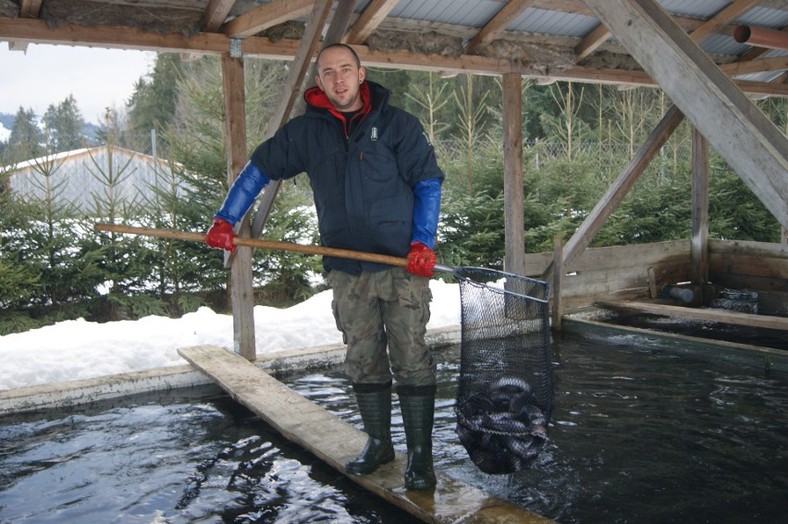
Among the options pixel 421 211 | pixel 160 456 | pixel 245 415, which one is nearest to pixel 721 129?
pixel 421 211

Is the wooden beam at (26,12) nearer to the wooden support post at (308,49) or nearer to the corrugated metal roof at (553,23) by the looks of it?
the wooden support post at (308,49)

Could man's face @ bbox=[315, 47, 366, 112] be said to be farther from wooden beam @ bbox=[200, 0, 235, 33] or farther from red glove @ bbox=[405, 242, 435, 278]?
wooden beam @ bbox=[200, 0, 235, 33]

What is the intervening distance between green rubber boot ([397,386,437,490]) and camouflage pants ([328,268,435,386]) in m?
0.05

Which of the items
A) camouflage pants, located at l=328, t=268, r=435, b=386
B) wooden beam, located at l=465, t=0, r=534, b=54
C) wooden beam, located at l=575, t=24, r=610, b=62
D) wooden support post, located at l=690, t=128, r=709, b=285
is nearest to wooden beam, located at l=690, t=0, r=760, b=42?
wooden beam, located at l=575, t=24, r=610, b=62

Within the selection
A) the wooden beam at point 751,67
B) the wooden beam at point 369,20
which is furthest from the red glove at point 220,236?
the wooden beam at point 751,67

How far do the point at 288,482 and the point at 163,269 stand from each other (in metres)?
5.75

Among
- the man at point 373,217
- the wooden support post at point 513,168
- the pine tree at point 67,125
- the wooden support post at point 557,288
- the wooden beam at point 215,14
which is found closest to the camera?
the man at point 373,217

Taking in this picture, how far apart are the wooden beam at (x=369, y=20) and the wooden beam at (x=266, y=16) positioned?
63 cm

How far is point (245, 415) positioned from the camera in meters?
5.73

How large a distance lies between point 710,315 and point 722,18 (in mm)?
2907

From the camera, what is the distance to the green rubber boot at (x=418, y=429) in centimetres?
383

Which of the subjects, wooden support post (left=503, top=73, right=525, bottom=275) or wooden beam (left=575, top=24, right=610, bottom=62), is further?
wooden support post (left=503, top=73, right=525, bottom=275)

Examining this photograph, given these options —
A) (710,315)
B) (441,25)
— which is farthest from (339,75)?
(710,315)

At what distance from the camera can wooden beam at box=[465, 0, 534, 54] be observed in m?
6.98
